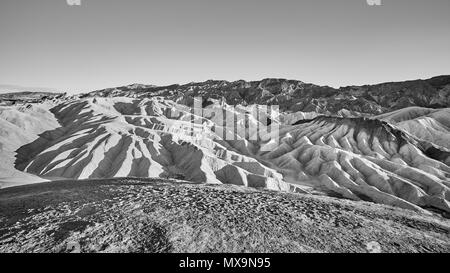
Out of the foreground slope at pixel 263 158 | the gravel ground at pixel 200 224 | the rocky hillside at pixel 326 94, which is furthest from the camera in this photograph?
the rocky hillside at pixel 326 94

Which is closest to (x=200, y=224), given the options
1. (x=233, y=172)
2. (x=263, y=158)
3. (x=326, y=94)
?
(x=233, y=172)

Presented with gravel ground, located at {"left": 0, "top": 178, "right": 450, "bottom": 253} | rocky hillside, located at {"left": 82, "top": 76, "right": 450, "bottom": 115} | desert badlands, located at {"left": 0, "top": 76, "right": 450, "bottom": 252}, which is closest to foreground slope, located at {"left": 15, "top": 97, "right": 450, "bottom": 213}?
desert badlands, located at {"left": 0, "top": 76, "right": 450, "bottom": 252}

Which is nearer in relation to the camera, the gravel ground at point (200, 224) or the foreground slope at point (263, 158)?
the gravel ground at point (200, 224)

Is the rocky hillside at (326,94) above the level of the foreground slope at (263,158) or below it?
above

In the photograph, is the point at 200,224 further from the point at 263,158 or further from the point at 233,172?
the point at 263,158

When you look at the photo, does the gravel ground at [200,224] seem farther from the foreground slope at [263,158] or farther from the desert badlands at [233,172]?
the foreground slope at [263,158]

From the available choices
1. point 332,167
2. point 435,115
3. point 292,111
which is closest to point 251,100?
point 292,111

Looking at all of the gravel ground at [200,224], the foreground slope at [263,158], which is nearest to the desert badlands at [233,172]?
the gravel ground at [200,224]
